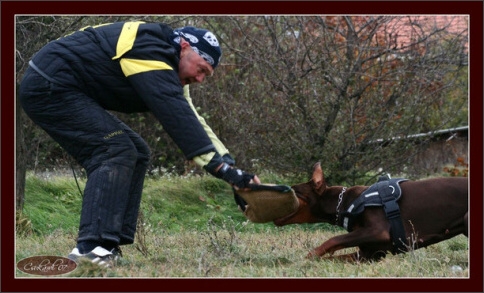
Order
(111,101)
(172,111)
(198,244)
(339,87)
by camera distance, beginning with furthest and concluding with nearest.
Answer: (339,87), (198,244), (111,101), (172,111)

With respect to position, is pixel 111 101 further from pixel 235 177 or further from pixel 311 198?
pixel 311 198

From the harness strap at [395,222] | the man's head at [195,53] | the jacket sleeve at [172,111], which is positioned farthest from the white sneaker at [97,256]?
the harness strap at [395,222]

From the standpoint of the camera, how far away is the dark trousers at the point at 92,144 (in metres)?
5.00

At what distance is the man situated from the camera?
190 inches

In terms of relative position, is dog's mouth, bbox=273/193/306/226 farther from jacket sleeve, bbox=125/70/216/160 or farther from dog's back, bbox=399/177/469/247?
jacket sleeve, bbox=125/70/216/160

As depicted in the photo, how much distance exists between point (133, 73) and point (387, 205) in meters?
2.19

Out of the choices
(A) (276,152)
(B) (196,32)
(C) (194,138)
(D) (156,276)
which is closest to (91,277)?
(D) (156,276)

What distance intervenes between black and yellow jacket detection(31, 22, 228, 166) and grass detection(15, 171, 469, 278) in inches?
31.1

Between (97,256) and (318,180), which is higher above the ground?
(318,180)

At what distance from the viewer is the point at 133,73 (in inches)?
191

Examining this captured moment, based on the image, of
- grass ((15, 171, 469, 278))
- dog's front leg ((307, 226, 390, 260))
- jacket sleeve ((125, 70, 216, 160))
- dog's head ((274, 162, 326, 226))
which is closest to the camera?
jacket sleeve ((125, 70, 216, 160))

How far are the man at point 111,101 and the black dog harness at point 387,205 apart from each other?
51.6 inches

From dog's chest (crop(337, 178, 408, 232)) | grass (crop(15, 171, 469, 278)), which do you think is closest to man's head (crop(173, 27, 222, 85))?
grass (crop(15, 171, 469, 278))

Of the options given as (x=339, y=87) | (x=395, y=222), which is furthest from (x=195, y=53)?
(x=339, y=87)
